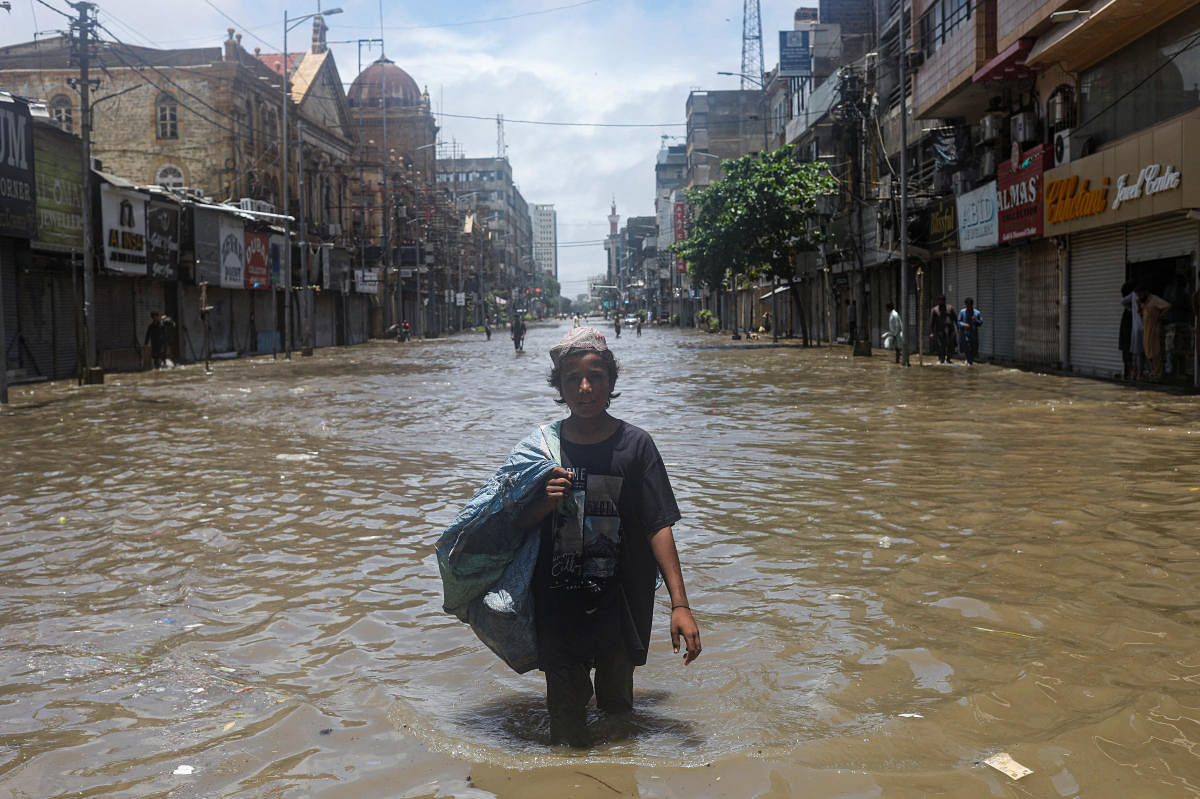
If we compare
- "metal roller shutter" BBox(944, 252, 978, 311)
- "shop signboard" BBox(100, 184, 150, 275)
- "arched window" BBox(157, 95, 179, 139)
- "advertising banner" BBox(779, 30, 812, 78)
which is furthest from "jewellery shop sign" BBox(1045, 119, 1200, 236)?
"arched window" BBox(157, 95, 179, 139)

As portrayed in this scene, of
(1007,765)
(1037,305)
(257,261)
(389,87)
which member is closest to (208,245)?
(257,261)

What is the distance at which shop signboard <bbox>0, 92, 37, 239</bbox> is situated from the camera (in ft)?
81.5

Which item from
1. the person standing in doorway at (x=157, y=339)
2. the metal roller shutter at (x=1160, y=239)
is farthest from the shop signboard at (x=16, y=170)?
the metal roller shutter at (x=1160, y=239)

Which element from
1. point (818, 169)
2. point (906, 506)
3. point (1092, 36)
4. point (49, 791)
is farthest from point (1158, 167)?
point (818, 169)

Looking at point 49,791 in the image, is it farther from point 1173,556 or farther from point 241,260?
point 241,260

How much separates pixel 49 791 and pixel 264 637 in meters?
1.88

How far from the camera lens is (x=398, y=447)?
13.3 m

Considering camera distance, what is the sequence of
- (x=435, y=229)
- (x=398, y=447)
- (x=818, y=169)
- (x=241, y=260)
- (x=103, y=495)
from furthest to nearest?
1. (x=435, y=229)
2. (x=818, y=169)
3. (x=241, y=260)
4. (x=398, y=447)
5. (x=103, y=495)

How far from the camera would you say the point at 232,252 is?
43.0m

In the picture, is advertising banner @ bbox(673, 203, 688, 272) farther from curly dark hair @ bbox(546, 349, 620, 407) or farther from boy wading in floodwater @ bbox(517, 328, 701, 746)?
boy wading in floodwater @ bbox(517, 328, 701, 746)

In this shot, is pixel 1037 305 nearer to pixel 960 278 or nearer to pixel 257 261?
pixel 960 278

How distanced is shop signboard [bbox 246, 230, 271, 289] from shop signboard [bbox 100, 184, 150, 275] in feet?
34.6

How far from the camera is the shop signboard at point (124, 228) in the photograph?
104 ft

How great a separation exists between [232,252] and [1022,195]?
29.1 meters
